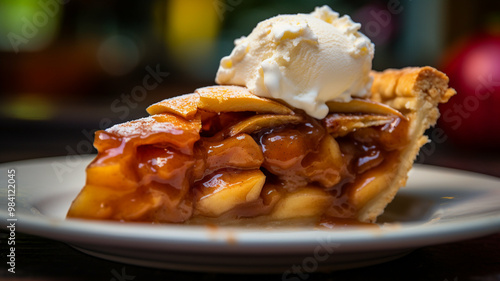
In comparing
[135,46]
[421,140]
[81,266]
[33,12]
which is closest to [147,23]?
[135,46]

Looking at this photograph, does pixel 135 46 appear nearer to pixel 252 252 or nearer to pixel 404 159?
pixel 404 159

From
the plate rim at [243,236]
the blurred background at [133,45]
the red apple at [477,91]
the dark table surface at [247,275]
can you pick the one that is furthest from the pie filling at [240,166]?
the blurred background at [133,45]

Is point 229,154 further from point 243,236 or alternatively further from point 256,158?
point 243,236

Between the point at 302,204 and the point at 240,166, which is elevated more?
the point at 240,166

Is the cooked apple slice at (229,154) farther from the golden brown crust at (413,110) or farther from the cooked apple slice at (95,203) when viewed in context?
the golden brown crust at (413,110)

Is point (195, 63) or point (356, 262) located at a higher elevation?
point (356, 262)

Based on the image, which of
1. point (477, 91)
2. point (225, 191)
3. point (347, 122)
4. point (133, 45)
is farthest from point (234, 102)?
point (133, 45)

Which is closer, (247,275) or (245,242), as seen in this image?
(245,242)

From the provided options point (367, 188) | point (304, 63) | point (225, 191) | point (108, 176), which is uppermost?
point (304, 63)
